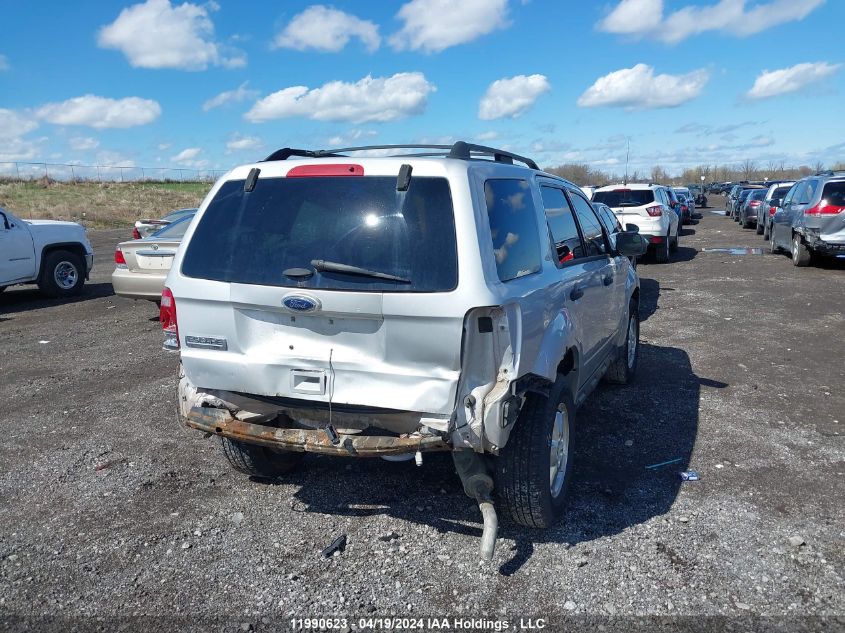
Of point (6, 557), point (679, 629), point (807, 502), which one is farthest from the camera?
point (807, 502)

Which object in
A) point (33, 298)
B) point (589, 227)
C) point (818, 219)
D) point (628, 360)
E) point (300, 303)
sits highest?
point (589, 227)

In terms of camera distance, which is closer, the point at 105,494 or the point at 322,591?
the point at 322,591

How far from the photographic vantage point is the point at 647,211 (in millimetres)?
16266

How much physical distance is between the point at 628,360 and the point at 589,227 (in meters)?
1.72

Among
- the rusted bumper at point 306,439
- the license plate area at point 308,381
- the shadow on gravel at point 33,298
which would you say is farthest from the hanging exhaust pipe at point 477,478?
the shadow on gravel at point 33,298

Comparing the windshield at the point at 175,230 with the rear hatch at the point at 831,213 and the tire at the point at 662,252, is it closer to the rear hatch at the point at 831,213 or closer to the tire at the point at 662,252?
the tire at the point at 662,252

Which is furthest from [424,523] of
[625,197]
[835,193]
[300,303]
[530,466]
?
[625,197]

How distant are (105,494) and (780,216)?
1678 cm

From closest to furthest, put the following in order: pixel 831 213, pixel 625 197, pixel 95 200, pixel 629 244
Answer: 1. pixel 629 244
2. pixel 831 213
3. pixel 625 197
4. pixel 95 200

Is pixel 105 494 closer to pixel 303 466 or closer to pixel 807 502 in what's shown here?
pixel 303 466

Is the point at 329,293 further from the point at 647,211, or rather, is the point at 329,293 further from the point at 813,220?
the point at 647,211

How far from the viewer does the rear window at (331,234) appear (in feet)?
11.1

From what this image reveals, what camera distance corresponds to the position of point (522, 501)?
3736 millimetres

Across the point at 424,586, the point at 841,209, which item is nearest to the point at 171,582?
the point at 424,586
